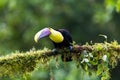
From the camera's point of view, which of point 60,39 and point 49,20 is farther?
point 49,20

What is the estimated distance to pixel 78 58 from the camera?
5.78m

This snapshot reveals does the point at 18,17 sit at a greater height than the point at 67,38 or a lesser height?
greater

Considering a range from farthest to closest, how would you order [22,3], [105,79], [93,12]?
[93,12], [22,3], [105,79]

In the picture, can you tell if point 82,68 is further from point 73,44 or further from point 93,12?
point 93,12

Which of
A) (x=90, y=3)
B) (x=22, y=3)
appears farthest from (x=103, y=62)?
(x=90, y=3)

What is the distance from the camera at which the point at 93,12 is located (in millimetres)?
12484

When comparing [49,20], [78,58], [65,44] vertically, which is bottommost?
[78,58]

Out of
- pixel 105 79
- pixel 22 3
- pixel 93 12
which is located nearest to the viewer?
A: pixel 105 79

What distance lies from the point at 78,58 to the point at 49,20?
631 centimetres

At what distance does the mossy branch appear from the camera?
5707 millimetres

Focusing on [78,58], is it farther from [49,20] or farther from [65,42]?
[49,20]

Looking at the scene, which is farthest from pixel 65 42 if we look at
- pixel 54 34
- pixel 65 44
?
pixel 54 34

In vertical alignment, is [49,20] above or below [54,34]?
above

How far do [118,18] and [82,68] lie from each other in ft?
22.1
